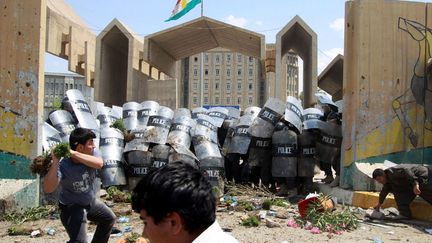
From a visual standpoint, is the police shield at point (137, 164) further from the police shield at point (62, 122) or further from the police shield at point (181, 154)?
the police shield at point (62, 122)

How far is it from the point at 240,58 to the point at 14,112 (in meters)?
82.9

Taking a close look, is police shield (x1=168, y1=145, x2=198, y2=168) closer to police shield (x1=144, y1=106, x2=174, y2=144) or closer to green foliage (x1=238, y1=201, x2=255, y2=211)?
police shield (x1=144, y1=106, x2=174, y2=144)

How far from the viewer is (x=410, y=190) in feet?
23.9

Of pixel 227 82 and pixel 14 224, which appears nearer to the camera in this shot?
pixel 14 224

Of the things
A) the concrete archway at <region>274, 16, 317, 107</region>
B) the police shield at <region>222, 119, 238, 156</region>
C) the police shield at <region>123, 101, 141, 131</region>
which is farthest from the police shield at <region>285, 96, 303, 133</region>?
the concrete archway at <region>274, 16, 317, 107</region>

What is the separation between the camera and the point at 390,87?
9.23 meters

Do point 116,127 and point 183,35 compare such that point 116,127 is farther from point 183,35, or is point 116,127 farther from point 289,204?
point 183,35

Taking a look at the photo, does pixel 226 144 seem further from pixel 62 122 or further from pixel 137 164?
pixel 62 122

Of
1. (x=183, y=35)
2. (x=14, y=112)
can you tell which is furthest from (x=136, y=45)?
(x=14, y=112)

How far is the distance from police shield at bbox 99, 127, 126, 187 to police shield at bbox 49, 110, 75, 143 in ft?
2.15

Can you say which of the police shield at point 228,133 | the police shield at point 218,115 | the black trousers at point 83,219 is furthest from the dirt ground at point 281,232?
the police shield at point 218,115

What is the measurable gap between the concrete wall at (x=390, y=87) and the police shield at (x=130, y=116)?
4558mm

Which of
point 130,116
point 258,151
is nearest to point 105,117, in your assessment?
point 130,116

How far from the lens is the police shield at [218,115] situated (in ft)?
35.7
